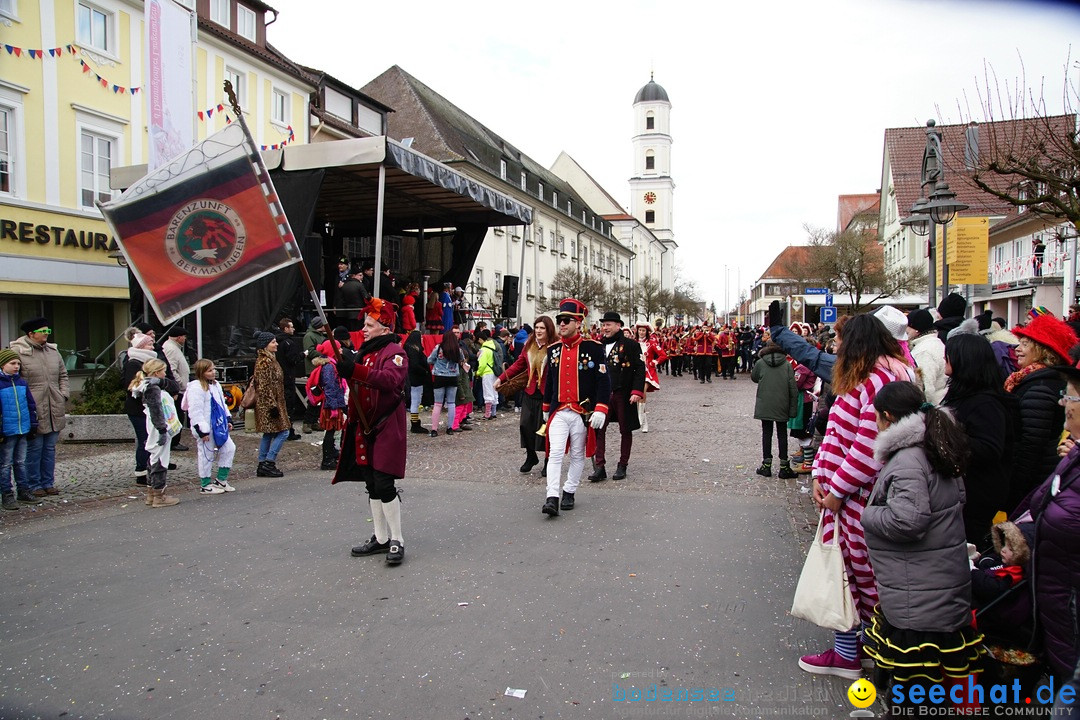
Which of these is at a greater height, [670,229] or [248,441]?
[670,229]

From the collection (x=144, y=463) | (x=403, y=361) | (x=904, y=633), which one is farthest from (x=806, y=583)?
(x=144, y=463)

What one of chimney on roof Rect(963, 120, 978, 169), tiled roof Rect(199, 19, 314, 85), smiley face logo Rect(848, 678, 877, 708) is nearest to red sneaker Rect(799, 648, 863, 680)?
smiley face logo Rect(848, 678, 877, 708)

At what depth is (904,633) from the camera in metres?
3.11

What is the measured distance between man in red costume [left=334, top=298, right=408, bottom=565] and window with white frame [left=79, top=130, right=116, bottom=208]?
1633 centimetres

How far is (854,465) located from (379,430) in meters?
3.31

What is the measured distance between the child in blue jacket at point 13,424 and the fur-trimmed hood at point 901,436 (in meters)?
7.81

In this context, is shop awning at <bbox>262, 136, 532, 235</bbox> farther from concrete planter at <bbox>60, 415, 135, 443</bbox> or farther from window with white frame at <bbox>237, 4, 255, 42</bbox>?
window with white frame at <bbox>237, 4, 255, 42</bbox>

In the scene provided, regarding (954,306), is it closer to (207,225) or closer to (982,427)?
(982,427)

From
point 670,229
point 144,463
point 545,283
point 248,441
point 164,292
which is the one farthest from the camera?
point 670,229

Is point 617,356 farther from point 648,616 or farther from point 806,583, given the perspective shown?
point 806,583

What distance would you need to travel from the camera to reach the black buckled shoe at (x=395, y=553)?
5.32 m

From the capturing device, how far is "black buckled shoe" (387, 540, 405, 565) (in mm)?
5320

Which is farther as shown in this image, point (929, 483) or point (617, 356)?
point (617, 356)

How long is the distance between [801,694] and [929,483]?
1191mm
